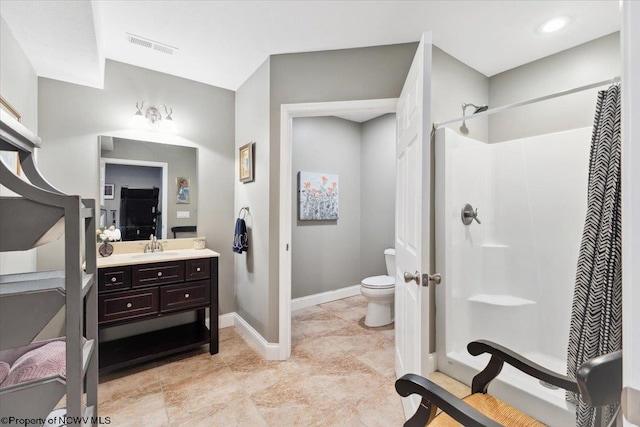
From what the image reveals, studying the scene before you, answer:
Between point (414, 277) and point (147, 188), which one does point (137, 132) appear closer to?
point (147, 188)

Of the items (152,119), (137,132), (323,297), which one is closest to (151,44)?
(152,119)

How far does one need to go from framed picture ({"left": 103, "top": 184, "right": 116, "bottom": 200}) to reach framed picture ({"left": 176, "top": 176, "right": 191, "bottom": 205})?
0.50 metres

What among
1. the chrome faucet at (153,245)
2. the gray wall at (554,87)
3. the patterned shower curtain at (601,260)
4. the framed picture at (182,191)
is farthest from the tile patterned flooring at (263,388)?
the gray wall at (554,87)

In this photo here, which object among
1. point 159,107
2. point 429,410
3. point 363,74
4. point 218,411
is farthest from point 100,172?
point 429,410

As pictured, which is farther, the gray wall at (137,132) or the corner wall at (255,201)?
the corner wall at (255,201)

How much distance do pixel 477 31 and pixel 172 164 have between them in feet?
9.05

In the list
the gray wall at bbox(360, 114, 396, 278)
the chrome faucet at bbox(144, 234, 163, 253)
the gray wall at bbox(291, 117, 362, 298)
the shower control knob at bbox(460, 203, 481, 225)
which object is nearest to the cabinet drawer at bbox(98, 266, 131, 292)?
the chrome faucet at bbox(144, 234, 163, 253)

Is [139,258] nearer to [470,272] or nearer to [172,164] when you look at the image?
[172,164]

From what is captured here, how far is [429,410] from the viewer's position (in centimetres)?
96

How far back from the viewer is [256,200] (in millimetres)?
2645

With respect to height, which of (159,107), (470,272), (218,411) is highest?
(159,107)

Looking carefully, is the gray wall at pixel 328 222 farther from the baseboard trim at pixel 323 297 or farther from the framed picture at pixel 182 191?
Answer: the framed picture at pixel 182 191

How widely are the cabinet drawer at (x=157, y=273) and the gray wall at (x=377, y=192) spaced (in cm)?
251

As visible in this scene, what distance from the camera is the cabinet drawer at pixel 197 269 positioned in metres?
2.39
